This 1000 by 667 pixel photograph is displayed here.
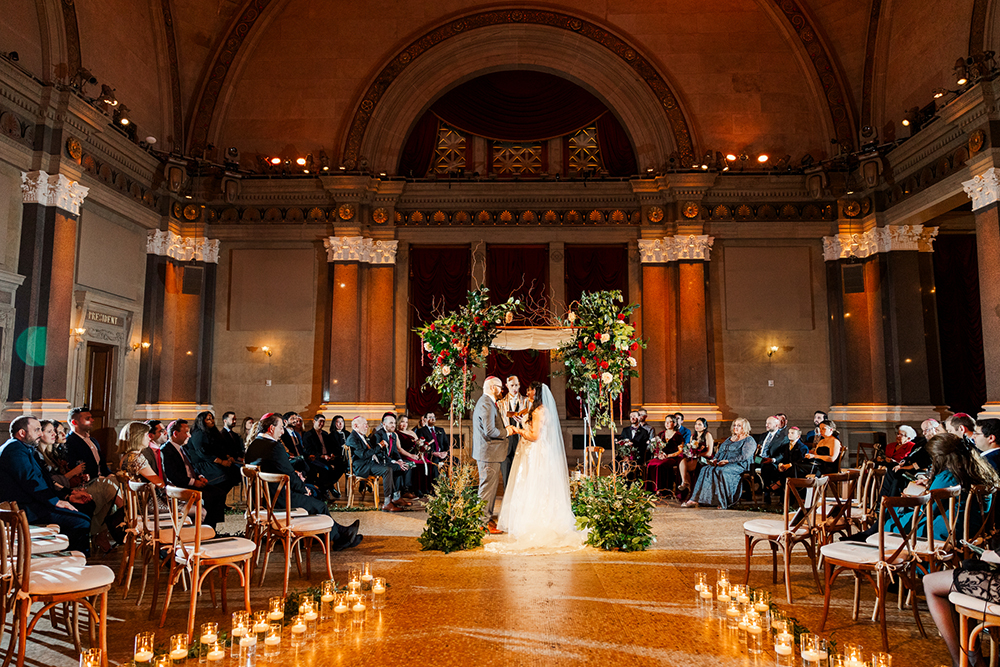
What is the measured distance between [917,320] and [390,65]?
10643 mm

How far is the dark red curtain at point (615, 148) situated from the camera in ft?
47.4

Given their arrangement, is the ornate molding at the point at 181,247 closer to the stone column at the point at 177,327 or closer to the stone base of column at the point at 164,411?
the stone column at the point at 177,327

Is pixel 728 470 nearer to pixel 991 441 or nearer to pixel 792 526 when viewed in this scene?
pixel 792 526

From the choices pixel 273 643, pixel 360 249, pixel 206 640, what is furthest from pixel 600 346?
pixel 360 249

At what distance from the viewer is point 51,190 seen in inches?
391

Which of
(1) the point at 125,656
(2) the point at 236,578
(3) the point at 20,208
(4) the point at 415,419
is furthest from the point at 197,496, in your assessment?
(4) the point at 415,419

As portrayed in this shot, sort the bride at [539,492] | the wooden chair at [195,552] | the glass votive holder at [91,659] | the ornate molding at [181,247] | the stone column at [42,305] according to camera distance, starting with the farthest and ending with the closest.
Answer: the ornate molding at [181,247], the stone column at [42,305], the bride at [539,492], the wooden chair at [195,552], the glass votive holder at [91,659]

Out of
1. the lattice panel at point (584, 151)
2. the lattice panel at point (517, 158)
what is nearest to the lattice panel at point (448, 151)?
the lattice panel at point (517, 158)

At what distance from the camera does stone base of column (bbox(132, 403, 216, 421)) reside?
12.4 meters

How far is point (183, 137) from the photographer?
1343 centimetres

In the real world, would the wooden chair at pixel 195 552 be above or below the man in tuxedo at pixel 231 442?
below

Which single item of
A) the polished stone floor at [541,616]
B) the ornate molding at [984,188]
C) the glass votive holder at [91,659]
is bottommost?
the polished stone floor at [541,616]

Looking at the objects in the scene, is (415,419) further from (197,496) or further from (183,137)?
(197,496)

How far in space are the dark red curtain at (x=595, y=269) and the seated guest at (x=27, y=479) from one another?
970cm
